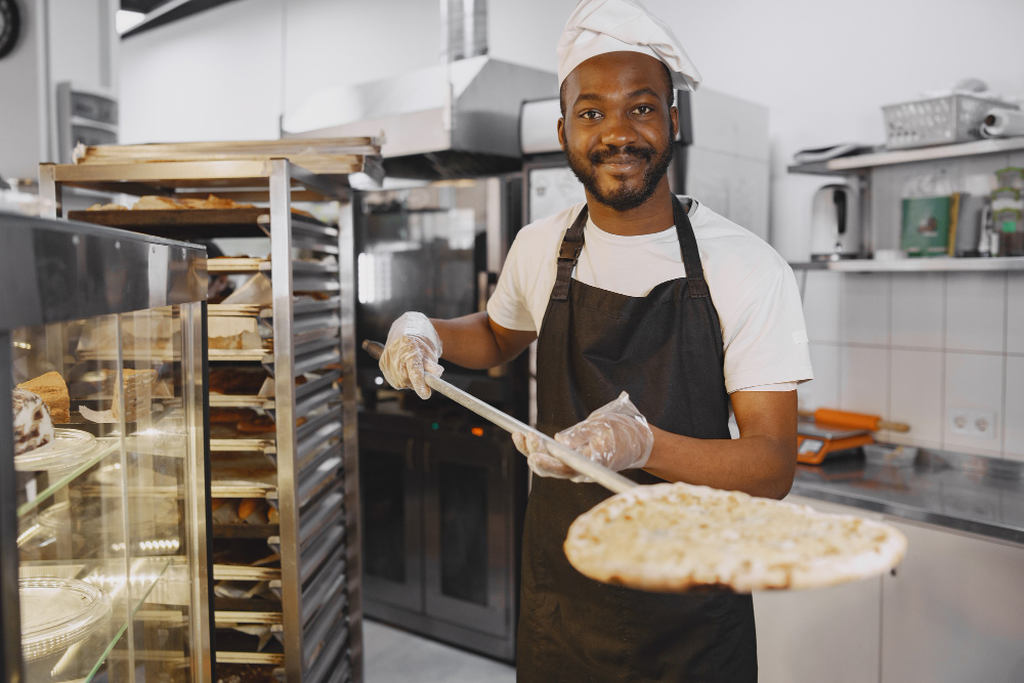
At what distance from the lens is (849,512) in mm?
2408

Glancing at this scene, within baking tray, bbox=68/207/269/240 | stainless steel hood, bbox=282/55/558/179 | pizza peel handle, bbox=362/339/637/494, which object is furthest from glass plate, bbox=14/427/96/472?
stainless steel hood, bbox=282/55/558/179

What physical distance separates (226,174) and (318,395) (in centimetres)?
64

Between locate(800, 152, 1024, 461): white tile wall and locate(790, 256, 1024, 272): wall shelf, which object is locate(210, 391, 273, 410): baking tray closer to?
locate(790, 256, 1024, 272): wall shelf

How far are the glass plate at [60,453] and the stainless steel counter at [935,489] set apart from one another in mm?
2079

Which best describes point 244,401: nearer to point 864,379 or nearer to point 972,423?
point 864,379

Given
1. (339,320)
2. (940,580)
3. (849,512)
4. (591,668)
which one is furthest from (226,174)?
(940,580)

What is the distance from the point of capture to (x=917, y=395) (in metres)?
2.92

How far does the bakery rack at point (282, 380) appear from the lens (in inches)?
78.9

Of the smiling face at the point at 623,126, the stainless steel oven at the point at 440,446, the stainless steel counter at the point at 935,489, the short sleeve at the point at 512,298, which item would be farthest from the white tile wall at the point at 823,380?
the smiling face at the point at 623,126

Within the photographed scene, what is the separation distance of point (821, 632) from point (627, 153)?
1672 millimetres

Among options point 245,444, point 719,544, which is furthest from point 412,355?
point 719,544

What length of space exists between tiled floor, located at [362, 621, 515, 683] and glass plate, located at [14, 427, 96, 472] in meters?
2.48

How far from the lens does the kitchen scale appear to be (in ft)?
9.14

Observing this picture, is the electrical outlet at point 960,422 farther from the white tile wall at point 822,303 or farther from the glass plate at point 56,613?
the glass plate at point 56,613
